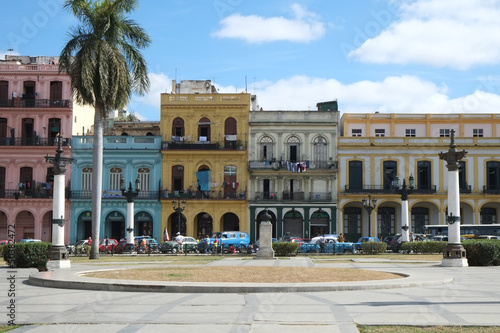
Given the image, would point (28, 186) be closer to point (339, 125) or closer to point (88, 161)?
point (88, 161)

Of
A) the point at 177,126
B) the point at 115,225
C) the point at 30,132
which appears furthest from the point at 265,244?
the point at 30,132

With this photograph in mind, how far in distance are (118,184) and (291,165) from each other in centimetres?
1440

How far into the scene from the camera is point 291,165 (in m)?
53.7

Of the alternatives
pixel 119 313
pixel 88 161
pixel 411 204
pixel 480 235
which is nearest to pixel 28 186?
pixel 88 161

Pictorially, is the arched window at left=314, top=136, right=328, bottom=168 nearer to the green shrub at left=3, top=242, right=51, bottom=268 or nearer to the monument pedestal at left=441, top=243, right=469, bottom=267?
the monument pedestal at left=441, top=243, right=469, bottom=267

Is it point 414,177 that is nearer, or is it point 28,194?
point 28,194

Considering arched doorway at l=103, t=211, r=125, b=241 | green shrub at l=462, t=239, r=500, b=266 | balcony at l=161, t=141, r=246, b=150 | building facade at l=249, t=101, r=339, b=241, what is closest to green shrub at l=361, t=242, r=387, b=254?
green shrub at l=462, t=239, r=500, b=266

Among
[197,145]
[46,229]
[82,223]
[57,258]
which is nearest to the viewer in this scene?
[57,258]

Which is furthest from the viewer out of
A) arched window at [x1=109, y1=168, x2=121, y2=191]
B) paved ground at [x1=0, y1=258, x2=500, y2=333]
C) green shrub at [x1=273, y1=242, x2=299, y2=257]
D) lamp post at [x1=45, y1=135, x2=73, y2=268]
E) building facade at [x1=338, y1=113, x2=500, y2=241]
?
arched window at [x1=109, y1=168, x2=121, y2=191]

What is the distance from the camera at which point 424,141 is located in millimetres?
54812

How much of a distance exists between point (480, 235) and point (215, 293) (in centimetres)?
3777

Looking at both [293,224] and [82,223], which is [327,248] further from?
[82,223]

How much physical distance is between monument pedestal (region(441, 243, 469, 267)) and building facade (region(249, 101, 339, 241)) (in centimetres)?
2824

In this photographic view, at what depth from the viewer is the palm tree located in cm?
3253
